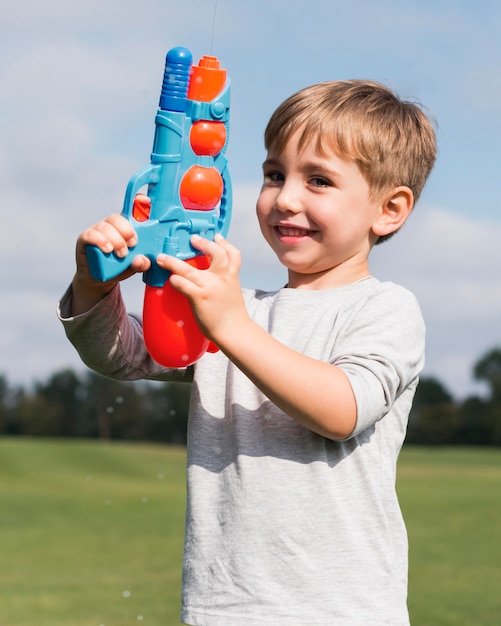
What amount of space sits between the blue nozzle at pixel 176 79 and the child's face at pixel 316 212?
1.16 ft

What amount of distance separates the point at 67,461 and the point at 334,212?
70.4 ft

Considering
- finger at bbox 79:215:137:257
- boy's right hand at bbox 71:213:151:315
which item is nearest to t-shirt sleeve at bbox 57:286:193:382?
boy's right hand at bbox 71:213:151:315

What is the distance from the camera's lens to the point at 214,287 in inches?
72.6

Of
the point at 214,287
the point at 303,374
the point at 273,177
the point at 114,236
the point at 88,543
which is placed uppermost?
the point at 273,177

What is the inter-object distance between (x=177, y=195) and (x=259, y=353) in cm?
36

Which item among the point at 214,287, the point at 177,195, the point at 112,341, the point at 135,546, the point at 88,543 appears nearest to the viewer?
the point at 214,287

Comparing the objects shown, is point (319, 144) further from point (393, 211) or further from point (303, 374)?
point (303, 374)

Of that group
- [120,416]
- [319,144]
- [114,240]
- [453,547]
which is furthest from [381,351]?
[120,416]

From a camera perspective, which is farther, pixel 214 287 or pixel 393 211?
pixel 393 211

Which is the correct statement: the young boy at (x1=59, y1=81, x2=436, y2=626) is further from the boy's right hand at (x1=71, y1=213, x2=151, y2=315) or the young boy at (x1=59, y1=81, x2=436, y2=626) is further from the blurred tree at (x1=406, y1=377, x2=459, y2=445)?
the blurred tree at (x1=406, y1=377, x2=459, y2=445)

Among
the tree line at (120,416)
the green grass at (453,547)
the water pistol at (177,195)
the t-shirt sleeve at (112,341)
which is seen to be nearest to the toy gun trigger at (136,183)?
the water pistol at (177,195)

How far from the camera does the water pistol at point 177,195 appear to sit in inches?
76.0

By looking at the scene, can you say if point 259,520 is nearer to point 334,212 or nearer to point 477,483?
point 334,212

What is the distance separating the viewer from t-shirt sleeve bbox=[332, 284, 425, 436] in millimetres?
2004
